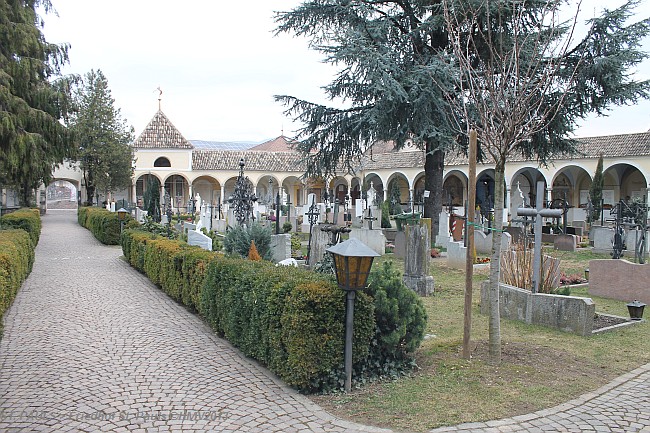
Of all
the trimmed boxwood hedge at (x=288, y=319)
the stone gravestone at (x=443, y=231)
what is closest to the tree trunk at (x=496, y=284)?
the trimmed boxwood hedge at (x=288, y=319)

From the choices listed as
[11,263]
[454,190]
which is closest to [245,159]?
[454,190]

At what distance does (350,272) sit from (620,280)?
723cm

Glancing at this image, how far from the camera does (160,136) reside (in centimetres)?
4756

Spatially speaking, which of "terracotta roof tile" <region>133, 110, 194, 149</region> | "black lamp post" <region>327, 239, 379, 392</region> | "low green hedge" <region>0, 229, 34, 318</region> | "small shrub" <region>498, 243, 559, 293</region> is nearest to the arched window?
"terracotta roof tile" <region>133, 110, 194, 149</region>

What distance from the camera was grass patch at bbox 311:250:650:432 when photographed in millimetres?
4438

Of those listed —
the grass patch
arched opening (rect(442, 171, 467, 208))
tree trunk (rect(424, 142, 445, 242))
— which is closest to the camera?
the grass patch

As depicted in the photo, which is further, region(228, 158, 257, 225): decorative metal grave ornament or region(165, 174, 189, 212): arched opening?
region(165, 174, 189, 212): arched opening

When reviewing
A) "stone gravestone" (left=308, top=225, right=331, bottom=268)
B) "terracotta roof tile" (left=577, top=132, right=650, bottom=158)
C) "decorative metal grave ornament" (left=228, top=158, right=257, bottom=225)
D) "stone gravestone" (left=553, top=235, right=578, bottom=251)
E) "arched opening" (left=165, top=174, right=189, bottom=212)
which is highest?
"terracotta roof tile" (left=577, top=132, right=650, bottom=158)

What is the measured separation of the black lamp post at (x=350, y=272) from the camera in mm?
4781

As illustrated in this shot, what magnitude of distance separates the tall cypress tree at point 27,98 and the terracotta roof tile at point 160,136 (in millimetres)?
27166

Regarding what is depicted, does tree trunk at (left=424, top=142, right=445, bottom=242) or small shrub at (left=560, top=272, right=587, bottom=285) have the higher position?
tree trunk at (left=424, top=142, right=445, bottom=242)

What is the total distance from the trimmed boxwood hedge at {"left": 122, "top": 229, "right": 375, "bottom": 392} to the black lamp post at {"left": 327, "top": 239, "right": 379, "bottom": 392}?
0.35ft

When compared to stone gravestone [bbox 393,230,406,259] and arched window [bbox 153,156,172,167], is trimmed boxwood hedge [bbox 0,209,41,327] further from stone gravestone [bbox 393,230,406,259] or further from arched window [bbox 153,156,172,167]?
arched window [bbox 153,156,172,167]

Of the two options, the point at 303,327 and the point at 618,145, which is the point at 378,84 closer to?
the point at 303,327
